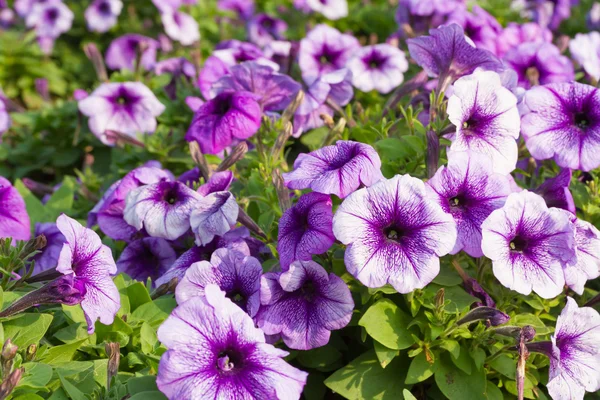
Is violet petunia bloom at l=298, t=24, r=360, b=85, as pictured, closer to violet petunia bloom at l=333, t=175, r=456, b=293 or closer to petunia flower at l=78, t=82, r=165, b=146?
petunia flower at l=78, t=82, r=165, b=146

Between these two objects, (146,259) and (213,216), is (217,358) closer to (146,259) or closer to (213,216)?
(213,216)

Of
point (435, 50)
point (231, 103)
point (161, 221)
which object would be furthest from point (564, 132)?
point (161, 221)

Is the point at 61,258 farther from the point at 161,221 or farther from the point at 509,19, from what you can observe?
the point at 509,19

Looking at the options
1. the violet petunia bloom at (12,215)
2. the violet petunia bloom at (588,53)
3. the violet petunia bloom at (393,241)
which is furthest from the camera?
the violet petunia bloom at (588,53)

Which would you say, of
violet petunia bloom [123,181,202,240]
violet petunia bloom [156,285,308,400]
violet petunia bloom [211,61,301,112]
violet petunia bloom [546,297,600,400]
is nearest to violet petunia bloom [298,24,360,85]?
violet petunia bloom [211,61,301,112]

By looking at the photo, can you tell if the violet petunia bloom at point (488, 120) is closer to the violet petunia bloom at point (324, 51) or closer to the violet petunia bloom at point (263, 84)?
the violet petunia bloom at point (263, 84)

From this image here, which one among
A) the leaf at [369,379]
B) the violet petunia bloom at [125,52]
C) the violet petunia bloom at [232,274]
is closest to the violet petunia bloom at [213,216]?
the violet petunia bloom at [232,274]

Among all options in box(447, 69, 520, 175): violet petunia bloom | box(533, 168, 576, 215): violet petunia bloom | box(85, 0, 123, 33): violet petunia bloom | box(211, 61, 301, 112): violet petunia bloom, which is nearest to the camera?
box(447, 69, 520, 175): violet petunia bloom
